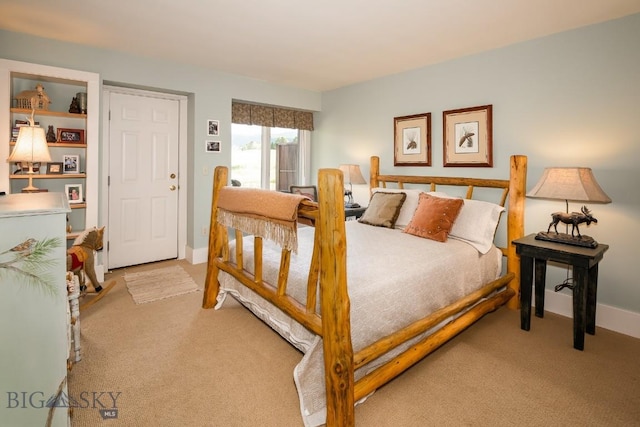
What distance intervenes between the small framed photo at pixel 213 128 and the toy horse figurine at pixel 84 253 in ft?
5.81

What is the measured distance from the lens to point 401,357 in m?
1.87

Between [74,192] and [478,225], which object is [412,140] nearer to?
[478,225]

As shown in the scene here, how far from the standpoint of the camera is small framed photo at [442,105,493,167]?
333 centimetres

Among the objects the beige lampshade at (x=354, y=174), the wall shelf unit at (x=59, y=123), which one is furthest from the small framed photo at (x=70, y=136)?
the beige lampshade at (x=354, y=174)

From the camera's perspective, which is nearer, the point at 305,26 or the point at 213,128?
the point at 305,26

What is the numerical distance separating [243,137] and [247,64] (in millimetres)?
1230

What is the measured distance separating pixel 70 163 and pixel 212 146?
148 centimetres

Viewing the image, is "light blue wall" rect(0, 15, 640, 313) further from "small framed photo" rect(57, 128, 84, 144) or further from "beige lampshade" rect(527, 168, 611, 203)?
"small framed photo" rect(57, 128, 84, 144)

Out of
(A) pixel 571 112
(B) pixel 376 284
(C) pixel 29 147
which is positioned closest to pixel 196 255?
(C) pixel 29 147

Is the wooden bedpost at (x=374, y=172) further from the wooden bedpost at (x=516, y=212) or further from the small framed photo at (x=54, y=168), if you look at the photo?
the small framed photo at (x=54, y=168)

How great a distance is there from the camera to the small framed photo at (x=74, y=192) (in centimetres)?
346

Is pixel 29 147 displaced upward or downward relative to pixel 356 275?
upward

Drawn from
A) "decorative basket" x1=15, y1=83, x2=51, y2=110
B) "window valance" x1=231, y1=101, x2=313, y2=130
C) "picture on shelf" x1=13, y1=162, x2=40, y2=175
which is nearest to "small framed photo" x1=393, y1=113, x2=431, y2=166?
"window valance" x1=231, y1=101, x2=313, y2=130

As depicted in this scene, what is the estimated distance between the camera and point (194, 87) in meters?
4.07
